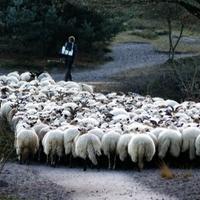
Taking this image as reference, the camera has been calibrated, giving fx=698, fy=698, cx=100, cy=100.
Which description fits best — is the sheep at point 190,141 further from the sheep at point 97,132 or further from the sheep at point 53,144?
the sheep at point 53,144

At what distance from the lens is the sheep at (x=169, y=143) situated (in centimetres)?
1445

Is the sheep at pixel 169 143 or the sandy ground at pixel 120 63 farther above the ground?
the sandy ground at pixel 120 63

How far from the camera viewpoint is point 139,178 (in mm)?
13477

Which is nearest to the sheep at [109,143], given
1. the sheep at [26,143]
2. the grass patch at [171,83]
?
the sheep at [26,143]

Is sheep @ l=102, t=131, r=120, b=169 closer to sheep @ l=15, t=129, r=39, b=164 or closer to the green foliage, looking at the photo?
sheep @ l=15, t=129, r=39, b=164

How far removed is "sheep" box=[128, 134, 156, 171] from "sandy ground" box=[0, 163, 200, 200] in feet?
0.84

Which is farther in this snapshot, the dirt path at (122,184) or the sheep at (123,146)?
the sheep at (123,146)

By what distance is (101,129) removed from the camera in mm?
14758

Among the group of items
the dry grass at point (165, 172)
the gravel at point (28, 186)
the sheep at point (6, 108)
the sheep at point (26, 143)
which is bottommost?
the gravel at point (28, 186)

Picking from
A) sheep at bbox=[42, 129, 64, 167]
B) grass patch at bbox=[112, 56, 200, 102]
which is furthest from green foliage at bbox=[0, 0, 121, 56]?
sheep at bbox=[42, 129, 64, 167]

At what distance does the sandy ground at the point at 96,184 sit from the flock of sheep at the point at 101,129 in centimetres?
41

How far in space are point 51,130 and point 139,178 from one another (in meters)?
2.45

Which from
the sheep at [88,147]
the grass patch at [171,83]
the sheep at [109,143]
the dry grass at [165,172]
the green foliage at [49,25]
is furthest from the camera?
the green foliage at [49,25]

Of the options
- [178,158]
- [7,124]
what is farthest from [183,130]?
[7,124]
